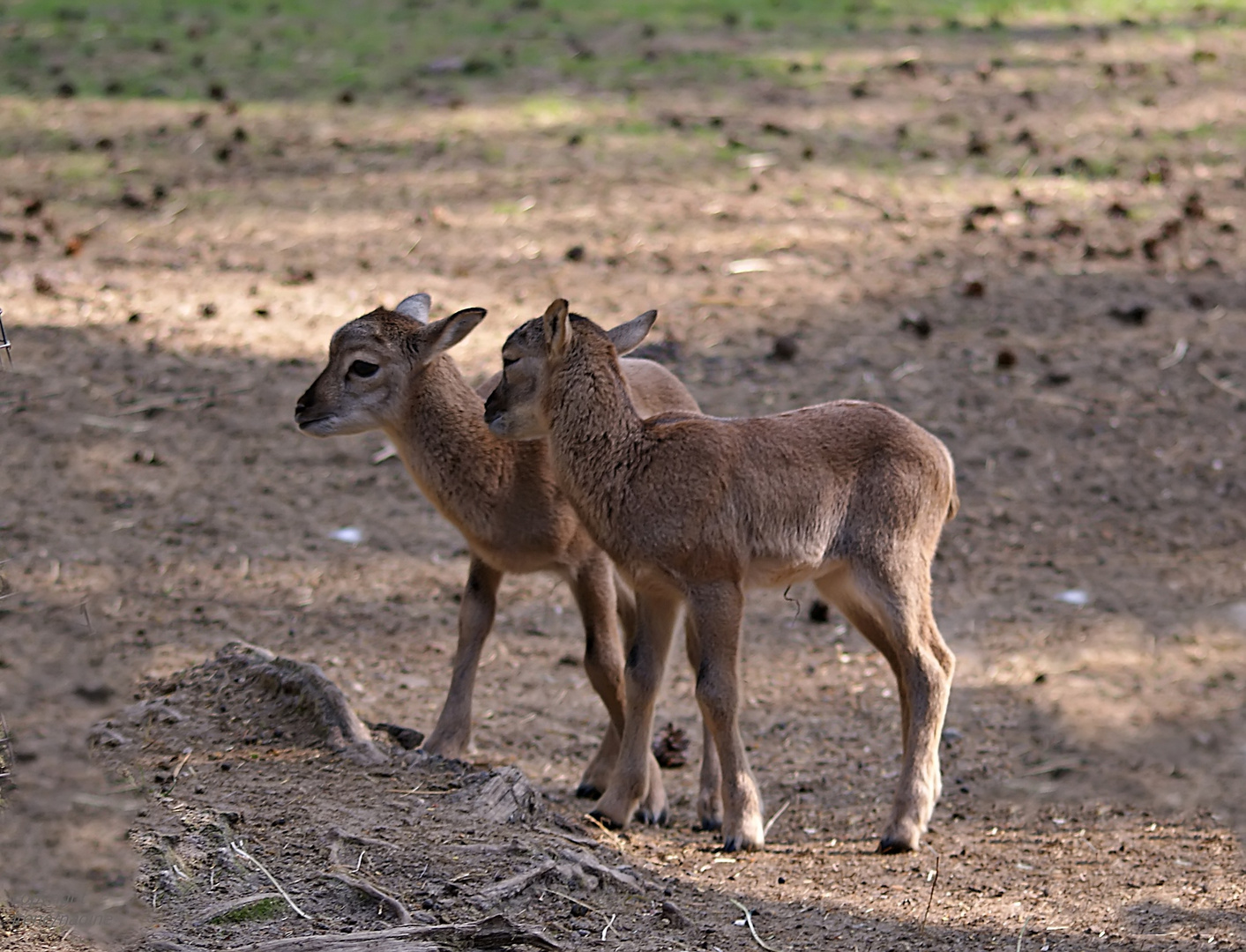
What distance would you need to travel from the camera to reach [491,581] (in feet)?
24.7

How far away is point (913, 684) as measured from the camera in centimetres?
682

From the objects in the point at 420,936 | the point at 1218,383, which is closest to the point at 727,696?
the point at 420,936

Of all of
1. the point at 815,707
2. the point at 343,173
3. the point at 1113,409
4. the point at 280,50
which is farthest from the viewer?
the point at 280,50

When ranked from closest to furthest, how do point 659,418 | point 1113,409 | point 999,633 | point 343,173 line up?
point 659,418
point 999,633
point 1113,409
point 343,173

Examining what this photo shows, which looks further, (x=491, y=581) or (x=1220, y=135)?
(x=1220, y=135)

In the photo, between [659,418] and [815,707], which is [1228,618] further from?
[659,418]

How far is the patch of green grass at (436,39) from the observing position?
1623cm

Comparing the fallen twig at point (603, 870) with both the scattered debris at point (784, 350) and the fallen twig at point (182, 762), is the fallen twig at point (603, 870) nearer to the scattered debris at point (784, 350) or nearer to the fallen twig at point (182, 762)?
the fallen twig at point (182, 762)

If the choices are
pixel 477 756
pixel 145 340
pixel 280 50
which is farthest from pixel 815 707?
pixel 280 50

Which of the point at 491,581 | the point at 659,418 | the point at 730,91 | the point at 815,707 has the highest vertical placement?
the point at 730,91

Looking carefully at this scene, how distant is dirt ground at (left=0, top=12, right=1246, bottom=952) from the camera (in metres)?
5.69

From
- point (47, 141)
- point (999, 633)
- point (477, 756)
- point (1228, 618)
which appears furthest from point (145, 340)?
point (1228, 618)

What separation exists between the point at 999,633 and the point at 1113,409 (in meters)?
2.70

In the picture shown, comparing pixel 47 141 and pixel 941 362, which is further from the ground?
pixel 47 141
